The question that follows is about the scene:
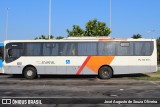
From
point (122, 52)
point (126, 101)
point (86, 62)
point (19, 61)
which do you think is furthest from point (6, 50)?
point (126, 101)

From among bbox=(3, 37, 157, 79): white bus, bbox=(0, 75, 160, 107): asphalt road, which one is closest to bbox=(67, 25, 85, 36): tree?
bbox=(3, 37, 157, 79): white bus

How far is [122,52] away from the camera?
24.4 meters

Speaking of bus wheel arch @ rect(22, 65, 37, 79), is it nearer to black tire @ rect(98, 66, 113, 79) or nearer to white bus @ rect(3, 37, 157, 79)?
white bus @ rect(3, 37, 157, 79)

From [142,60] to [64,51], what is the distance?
5.34 m

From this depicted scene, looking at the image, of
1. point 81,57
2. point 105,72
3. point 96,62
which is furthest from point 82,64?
point 105,72

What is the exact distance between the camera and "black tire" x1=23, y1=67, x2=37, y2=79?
81.3 ft

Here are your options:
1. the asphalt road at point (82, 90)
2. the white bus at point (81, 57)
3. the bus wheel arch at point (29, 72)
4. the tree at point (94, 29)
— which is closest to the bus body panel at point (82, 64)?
the white bus at point (81, 57)

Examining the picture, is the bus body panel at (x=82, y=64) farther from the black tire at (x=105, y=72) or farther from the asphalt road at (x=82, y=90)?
the asphalt road at (x=82, y=90)

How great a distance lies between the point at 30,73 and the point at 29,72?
4.1 inches

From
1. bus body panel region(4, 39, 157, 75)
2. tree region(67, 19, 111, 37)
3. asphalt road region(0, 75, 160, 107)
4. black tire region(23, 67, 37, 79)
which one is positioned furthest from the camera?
tree region(67, 19, 111, 37)

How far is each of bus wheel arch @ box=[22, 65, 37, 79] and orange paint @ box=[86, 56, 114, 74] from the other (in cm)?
373

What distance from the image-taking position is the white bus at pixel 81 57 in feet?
79.5

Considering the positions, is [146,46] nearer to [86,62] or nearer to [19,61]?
[86,62]

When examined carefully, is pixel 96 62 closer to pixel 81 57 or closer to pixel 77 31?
pixel 81 57
